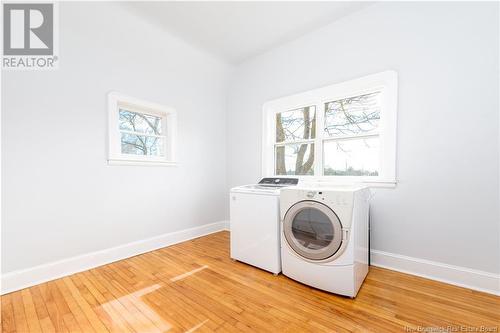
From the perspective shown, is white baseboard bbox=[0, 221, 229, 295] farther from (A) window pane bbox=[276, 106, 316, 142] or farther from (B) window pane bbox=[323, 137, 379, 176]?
(B) window pane bbox=[323, 137, 379, 176]

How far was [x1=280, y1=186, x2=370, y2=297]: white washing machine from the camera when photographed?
4.99ft

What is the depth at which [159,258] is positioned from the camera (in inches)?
90.4

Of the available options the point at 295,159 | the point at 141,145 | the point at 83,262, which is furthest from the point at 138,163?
the point at 295,159

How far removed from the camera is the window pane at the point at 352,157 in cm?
219

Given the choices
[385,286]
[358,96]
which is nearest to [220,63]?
[358,96]

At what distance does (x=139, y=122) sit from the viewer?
256 centimetres

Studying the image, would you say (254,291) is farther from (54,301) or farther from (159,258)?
(54,301)

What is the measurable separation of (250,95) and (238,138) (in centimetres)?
70

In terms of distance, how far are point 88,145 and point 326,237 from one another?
2.41m

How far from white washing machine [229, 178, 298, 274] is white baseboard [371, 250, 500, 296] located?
1091mm

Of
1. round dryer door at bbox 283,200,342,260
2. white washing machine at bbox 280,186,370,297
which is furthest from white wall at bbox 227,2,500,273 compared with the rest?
round dryer door at bbox 283,200,342,260

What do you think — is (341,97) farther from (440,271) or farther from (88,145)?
(88,145)

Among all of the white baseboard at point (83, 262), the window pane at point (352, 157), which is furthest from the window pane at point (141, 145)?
the window pane at point (352, 157)

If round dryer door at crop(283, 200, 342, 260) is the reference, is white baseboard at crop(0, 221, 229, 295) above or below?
below
